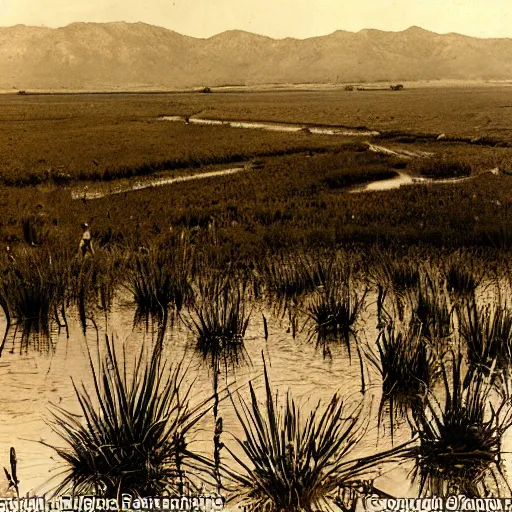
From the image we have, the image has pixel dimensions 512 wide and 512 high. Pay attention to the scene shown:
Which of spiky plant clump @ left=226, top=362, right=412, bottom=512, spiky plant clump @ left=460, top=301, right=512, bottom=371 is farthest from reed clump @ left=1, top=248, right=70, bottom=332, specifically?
spiky plant clump @ left=460, top=301, right=512, bottom=371

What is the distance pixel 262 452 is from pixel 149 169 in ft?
74.0

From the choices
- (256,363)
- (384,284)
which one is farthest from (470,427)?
(384,284)

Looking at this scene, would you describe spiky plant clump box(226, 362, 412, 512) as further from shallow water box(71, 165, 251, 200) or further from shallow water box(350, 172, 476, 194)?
shallow water box(350, 172, 476, 194)

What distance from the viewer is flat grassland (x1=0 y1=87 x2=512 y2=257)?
13.4 metres

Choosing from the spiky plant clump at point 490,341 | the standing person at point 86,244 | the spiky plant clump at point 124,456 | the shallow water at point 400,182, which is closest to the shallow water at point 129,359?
the spiky plant clump at point 124,456

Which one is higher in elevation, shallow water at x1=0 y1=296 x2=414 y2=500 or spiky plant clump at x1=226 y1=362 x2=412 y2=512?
spiky plant clump at x1=226 y1=362 x2=412 y2=512

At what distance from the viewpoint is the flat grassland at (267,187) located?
44.0ft

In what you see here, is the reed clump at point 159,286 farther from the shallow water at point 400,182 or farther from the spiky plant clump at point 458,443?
the shallow water at point 400,182

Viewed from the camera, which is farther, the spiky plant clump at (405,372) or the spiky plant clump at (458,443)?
the spiky plant clump at (405,372)

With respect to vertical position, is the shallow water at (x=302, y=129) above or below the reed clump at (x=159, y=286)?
above

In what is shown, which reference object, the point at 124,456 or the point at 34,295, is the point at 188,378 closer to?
the point at 124,456

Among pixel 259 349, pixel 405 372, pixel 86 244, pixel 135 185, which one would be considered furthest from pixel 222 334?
→ pixel 135 185

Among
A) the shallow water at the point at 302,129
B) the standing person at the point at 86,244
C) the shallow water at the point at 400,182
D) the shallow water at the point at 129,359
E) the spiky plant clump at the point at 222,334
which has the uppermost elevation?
the shallow water at the point at 302,129

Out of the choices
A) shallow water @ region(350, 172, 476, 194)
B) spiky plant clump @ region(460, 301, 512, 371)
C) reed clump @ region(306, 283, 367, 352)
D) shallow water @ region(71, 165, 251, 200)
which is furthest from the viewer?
shallow water @ region(350, 172, 476, 194)
